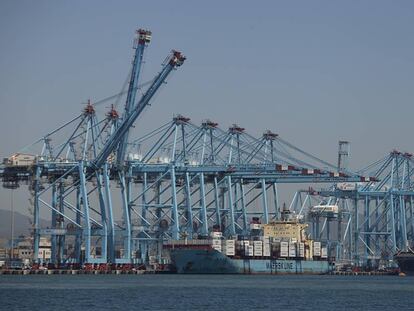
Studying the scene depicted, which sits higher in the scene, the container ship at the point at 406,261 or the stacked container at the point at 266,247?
the stacked container at the point at 266,247

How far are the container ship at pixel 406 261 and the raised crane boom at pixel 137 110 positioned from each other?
3961cm

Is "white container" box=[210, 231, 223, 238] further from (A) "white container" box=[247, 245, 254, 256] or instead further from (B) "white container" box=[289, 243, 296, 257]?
(B) "white container" box=[289, 243, 296, 257]

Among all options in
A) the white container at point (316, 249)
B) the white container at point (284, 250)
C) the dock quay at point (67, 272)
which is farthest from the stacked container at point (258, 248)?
the dock quay at point (67, 272)

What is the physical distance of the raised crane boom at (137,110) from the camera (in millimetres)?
112812

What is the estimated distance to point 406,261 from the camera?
Answer: 14262 centimetres

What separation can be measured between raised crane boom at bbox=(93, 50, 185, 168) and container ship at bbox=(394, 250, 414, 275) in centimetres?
3961

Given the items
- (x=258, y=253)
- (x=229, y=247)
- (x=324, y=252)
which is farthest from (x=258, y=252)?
(x=324, y=252)

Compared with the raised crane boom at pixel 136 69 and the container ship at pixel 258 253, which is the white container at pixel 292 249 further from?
the raised crane boom at pixel 136 69

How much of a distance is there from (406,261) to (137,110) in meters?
41.3

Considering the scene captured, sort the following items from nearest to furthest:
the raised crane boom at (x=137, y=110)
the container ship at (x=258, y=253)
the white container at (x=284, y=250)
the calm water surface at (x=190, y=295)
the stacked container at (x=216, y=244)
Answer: the calm water surface at (x=190, y=295)
the raised crane boom at (x=137, y=110)
the stacked container at (x=216, y=244)
the container ship at (x=258, y=253)
the white container at (x=284, y=250)

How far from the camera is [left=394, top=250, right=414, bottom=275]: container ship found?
142 metres

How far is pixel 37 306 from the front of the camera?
70312mm

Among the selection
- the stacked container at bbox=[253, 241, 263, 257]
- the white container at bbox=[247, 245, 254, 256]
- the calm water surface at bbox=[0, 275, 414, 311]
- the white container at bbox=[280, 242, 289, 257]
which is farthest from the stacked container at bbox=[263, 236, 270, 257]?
the calm water surface at bbox=[0, 275, 414, 311]

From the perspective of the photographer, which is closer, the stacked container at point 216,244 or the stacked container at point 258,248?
the stacked container at point 216,244
